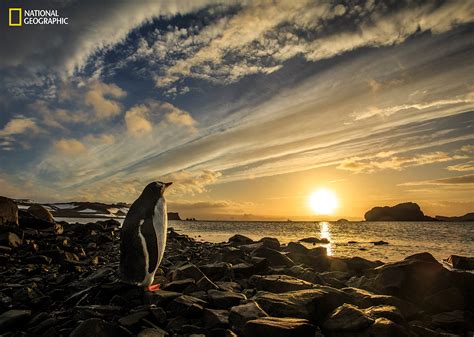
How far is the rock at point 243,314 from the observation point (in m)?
4.80

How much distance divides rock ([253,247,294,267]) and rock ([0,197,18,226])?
14055 mm

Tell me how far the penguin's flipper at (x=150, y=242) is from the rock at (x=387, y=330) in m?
4.37

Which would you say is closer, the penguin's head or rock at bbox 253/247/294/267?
the penguin's head

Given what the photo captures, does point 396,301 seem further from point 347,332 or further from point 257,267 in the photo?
point 257,267

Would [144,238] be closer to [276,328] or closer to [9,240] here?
[276,328]

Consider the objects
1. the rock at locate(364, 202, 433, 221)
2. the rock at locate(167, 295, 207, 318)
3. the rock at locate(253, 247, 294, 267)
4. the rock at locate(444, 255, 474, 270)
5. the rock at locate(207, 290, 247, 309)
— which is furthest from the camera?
the rock at locate(364, 202, 433, 221)

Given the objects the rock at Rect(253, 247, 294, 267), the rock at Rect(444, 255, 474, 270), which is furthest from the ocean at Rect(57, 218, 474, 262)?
the rock at Rect(253, 247, 294, 267)

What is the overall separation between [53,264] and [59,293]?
4.17 meters

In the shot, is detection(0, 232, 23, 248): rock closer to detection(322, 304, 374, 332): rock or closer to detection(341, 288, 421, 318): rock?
detection(322, 304, 374, 332): rock

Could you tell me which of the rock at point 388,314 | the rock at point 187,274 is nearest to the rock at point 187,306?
the rock at point 187,274

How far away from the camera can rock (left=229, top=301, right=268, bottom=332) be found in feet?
15.7

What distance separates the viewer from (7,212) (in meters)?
16.8

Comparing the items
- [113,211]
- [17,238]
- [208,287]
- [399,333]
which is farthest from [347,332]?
[113,211]

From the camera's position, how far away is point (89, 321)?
439cm
